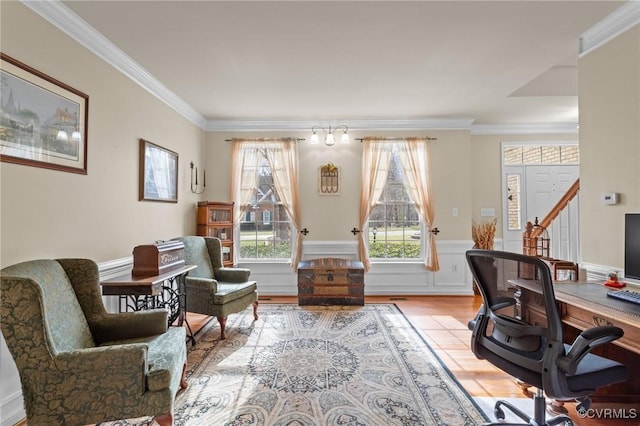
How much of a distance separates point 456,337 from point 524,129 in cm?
379

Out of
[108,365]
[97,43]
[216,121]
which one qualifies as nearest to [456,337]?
[108,365]

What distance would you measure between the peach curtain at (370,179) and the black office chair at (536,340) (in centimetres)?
295

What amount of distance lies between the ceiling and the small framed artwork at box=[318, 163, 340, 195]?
92 cm

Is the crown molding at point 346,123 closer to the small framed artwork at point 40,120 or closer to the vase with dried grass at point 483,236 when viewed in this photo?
the vase with dried grass at point 483,236

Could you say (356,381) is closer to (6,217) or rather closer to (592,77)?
(6,217)

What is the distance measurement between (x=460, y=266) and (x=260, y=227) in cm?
314

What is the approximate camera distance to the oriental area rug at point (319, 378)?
199 cm

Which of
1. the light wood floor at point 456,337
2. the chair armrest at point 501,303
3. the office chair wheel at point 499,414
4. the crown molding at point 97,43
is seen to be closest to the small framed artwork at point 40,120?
the crown molding at point 97,43

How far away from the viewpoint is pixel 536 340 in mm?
1584

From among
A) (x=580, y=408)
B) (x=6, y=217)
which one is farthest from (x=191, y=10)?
(x=580, y=408)

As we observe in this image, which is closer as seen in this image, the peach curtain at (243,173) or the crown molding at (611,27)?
the crown molding at (611,27)

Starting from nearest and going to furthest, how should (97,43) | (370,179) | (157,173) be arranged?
(97,43)
(157,173)
(370,179)

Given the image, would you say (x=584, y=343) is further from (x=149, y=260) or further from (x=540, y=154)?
(x=540, y=154)

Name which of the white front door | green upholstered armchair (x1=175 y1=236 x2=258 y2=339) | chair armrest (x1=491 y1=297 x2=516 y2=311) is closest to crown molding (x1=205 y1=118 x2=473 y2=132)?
the white front door
